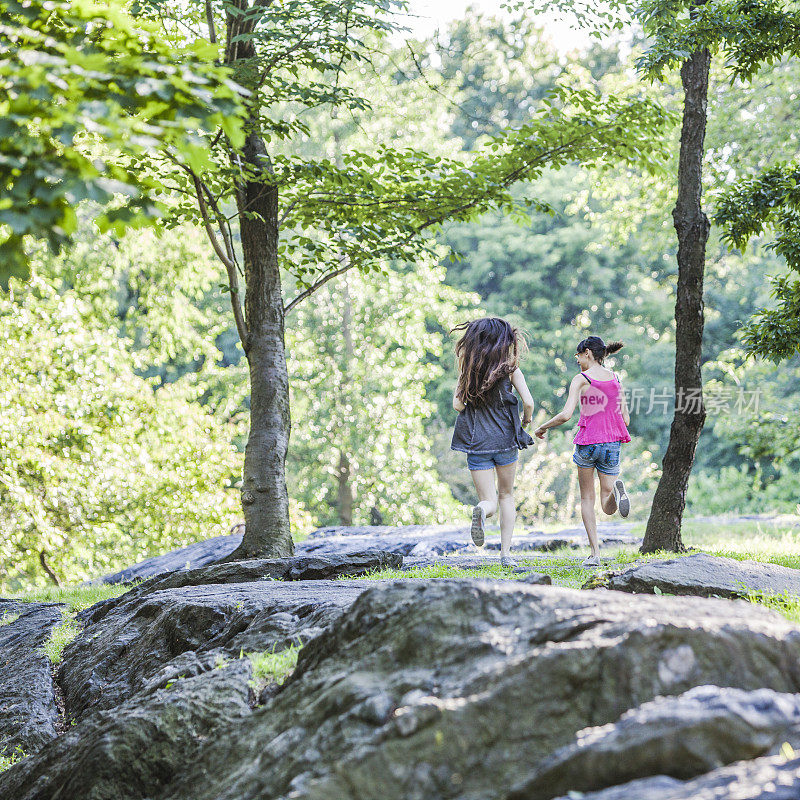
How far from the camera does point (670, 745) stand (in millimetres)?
2189

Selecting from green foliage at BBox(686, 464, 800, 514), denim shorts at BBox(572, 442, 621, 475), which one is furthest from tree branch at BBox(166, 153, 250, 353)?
green foliage at BBox(686, 464, 800, 514)

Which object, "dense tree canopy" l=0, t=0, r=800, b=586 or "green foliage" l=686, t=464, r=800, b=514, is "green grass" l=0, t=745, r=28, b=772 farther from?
"green foliage" l=686, t=464, r=800, b=514

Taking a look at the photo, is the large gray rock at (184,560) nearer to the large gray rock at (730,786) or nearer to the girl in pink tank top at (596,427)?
the girl in pink tank top at (596,427)

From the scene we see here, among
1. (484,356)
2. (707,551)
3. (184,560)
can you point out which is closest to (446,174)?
(484,356)

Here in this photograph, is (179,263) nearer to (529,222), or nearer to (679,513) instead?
(529,222)

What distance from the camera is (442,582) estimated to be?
355 cm

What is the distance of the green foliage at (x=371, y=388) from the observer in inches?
763

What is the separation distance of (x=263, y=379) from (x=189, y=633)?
3785 mm

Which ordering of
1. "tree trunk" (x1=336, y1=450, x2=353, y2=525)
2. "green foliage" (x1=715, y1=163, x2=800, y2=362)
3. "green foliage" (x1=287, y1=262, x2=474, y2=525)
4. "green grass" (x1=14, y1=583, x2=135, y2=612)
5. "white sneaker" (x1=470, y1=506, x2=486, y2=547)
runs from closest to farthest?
"white sneaker" (x1=470, y1=506, x2=486, y2=547)
"green foliage" (x1=715, y1=163, x2=800, y2=362)
"green grass" (x1=14, y1=583, x2=135, y2=612)
"green foliage" (x1=287, y1=262, x2=474, y2=525)
"tree trunk" (x1=336, y1=450, x2=353, y2=525)

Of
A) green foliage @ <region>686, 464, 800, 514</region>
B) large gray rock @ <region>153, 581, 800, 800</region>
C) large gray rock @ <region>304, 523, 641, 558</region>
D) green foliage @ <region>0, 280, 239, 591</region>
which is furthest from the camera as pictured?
green foliage @ <region>686, 464, 800, 514</region>

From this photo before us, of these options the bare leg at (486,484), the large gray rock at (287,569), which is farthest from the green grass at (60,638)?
the bare leg at (486,484)

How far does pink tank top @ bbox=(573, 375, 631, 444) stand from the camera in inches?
281

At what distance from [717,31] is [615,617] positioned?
21.5ft

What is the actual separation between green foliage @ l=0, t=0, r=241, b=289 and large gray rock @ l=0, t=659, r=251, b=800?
1969 millimetres
